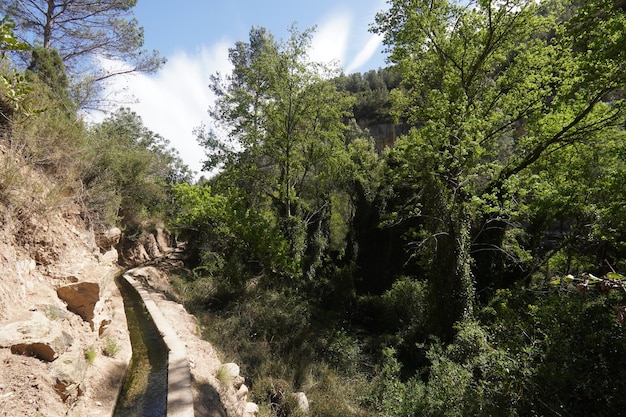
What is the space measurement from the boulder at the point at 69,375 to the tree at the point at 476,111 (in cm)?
748

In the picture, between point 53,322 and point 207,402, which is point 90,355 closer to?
point 53,322

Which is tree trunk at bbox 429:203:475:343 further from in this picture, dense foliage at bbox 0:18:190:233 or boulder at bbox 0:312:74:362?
dense foliage at bbox 0:18:190:233

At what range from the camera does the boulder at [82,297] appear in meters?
5.23

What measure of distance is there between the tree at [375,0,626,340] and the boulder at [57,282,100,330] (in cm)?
738

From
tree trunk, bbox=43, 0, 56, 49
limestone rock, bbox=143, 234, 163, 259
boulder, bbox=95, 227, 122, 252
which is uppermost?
tree trunk, bbox=43, 0, 56, 49

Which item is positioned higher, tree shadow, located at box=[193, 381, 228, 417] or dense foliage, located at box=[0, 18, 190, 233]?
dense foliage, located at box=[0, 18, 190, 233]

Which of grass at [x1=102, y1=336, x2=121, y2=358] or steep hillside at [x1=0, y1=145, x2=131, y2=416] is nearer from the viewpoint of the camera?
steep hillside at [x1=0, y1=145, x2=131, y2=416]

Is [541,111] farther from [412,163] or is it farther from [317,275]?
[317,275]

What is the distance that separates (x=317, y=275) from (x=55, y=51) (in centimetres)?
1442

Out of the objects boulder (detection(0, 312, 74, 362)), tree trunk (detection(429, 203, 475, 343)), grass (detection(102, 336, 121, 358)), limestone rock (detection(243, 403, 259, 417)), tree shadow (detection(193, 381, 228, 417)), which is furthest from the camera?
tree trunk (detection(429, 203, 475, 343))

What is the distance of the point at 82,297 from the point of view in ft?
17.8

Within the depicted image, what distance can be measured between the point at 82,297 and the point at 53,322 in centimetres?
126

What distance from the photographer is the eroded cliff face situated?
137 inches

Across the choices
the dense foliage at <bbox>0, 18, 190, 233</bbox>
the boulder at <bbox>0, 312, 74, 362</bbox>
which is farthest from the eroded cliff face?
the dense foliage at <bbox>0, 18, 190, 233</bbox>
